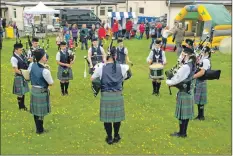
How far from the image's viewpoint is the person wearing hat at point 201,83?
25.2 ft

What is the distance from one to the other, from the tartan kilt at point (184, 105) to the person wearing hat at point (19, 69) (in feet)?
13.0

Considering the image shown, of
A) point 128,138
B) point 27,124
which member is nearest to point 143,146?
point 128,138

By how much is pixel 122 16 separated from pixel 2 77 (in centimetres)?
1856

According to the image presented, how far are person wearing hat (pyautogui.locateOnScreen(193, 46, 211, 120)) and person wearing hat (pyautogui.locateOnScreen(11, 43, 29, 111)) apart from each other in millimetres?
4244

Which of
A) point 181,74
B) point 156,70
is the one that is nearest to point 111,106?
point 181,74

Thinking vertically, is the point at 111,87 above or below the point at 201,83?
above

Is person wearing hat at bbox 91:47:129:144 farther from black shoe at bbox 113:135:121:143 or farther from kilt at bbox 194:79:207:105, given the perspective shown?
kilt at bbox 194:79:207:105

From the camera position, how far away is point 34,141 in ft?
23.8

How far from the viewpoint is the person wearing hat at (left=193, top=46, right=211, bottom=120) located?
768 cm

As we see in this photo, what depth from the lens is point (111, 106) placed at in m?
6.76

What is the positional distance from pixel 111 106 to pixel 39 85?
1.59 m

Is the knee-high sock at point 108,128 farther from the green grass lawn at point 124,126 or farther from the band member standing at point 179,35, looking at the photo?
the band member standing at point 179,35

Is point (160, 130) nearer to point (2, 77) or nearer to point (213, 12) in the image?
point (2, 77)

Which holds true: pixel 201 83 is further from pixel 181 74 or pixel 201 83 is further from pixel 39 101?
pixel 39 101
